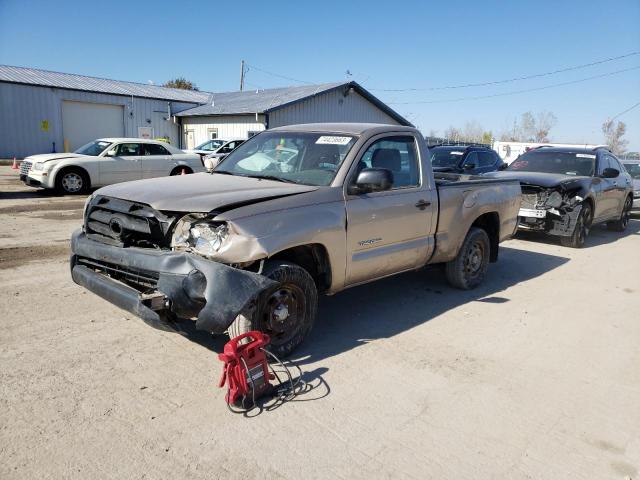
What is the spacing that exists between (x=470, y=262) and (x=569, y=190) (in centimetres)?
420

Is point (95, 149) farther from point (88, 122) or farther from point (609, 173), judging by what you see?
point (88, 122)

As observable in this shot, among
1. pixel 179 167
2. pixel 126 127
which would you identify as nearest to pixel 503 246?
pixel 179 167

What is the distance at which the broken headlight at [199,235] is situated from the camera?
3693 mm

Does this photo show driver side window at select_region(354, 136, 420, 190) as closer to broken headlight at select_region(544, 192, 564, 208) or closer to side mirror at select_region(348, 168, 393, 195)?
side mirror at select_region(348, 168, 393, 195)

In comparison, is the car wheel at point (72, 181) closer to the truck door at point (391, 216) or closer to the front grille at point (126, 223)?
the front grille at point (126, 223)

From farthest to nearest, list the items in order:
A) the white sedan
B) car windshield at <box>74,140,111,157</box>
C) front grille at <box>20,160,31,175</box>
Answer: car windshield at <box>74,140,111,157</box> < front grille at <box>20,160,31,175</box> < the white sedan

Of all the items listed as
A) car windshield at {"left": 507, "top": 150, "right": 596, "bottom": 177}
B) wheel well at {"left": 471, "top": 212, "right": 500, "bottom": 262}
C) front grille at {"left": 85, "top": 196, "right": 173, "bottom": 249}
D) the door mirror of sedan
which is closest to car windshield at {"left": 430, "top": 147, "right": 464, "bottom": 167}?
car windshield at {"left": 507, "top": 150, "right": 596, "bottom": 177}

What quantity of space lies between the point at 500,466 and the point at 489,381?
112 centimetres

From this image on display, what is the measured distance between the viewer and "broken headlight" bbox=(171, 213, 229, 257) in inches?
145

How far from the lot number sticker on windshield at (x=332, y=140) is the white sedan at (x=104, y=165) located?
417 inches

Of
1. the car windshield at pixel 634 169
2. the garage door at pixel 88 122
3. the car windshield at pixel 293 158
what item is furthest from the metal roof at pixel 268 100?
the car windshield at pixel 293 158

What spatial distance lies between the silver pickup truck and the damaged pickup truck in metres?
4.29

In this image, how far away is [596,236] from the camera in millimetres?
11539

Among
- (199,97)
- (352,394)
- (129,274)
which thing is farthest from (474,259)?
(199,97)
